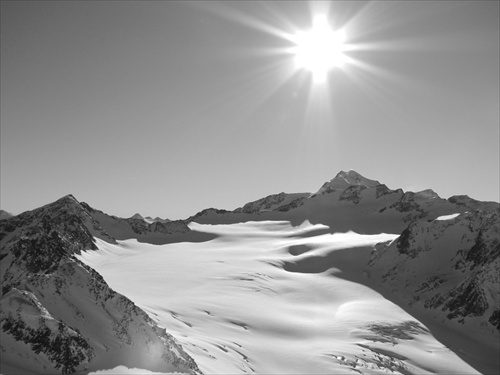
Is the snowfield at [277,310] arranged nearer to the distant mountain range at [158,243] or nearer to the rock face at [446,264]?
the distant mountain range at [158,243]

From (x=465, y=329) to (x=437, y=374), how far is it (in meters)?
22.0

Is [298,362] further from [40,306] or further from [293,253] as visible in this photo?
[293,253]

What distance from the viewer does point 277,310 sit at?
179 feet

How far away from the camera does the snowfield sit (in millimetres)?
35562

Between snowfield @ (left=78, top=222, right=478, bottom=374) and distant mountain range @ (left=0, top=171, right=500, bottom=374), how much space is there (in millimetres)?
4312

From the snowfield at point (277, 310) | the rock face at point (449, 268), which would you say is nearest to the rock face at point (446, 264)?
the rock face at point (449, 268)

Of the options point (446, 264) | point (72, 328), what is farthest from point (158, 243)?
point (72, 328)

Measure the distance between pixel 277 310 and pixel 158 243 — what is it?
8311 centimetres

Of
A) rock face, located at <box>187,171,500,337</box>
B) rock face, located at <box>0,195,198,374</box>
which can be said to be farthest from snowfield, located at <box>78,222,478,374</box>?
rock face, located at <box>187,171,500,337</box>

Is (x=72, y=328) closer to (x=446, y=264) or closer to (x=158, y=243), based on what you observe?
(x=446, y=264)

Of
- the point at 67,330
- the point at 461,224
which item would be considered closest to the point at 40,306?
the point at 67,330

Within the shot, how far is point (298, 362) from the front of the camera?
3534 cm

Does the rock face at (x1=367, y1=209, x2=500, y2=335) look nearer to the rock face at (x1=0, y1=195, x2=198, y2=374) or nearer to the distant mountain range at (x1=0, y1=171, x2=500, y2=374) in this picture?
the distant mountain range at (x1=0, y1=171, x2=500, y2=374)

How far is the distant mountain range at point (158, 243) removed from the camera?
712 inches
